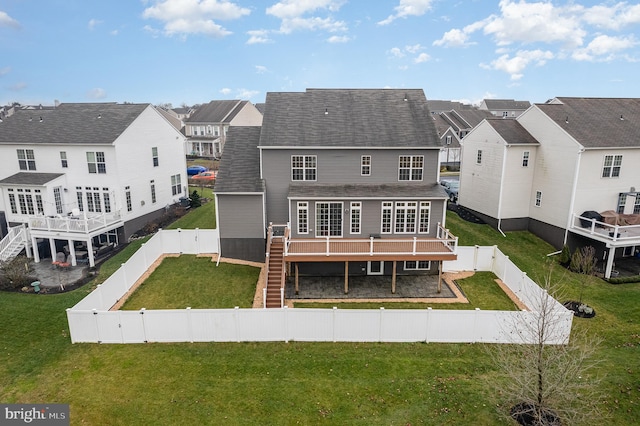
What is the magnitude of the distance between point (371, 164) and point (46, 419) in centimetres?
1860

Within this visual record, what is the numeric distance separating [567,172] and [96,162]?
31.2 m

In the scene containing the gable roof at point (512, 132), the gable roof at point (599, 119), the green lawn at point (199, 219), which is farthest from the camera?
the green lawn at point (199, 219)

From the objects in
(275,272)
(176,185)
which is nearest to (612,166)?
(275,272)

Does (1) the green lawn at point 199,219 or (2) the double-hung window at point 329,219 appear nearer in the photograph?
(2) the double-hung window at point 329,219

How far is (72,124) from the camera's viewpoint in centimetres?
2903

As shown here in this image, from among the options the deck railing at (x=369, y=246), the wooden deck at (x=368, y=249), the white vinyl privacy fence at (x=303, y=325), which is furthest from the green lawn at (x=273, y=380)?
the deck railing at (x=369, y=246)

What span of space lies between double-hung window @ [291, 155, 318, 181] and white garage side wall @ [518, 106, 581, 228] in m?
16.2

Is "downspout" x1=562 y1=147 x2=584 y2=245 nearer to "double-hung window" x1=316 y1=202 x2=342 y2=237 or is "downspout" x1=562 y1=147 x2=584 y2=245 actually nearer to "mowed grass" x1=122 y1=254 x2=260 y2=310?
"double-hung window" x1=316 y1=202 x2=342 y2=237

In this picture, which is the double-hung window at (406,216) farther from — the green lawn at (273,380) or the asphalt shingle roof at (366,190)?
the green lawn at (273,380)

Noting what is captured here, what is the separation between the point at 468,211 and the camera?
1288 inches

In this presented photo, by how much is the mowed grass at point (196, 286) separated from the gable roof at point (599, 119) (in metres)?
22.2

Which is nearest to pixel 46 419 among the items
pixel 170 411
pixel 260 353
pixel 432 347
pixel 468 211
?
pixel 170 411

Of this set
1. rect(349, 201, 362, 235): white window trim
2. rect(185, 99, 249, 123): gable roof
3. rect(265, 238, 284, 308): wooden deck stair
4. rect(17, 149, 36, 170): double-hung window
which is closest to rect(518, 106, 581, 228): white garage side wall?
rect(349, 201, 362, 235): white window trim

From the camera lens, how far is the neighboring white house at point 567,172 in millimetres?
25547
